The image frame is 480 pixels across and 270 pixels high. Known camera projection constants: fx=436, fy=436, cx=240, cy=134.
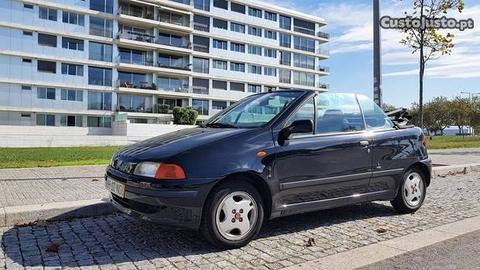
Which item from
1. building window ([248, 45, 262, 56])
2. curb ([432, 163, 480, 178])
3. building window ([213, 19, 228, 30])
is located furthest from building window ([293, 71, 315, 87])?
curb ([432, 163, 480, 178])

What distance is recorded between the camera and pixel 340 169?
5.37 m

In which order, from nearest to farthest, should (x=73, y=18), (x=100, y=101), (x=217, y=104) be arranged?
(x=73, y=18) → (x=100, y=101) → (x=217, y=104)

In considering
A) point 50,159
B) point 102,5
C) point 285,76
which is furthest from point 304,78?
point 50,159

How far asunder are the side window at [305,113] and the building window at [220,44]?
55.8 metres

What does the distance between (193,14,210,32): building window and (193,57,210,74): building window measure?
4.08m

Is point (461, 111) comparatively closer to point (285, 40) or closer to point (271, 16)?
point (285, 40)

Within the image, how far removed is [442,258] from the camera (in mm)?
4410

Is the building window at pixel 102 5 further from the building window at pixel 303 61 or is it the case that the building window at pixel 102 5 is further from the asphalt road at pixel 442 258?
the asphalt road at pixel 442 258

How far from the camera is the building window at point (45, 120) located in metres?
45.4

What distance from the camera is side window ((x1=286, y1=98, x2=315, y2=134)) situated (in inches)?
202

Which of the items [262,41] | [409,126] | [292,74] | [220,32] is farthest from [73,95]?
[409,126]

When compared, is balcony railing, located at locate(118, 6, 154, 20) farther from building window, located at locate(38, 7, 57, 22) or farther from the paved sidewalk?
the paved sidewalk

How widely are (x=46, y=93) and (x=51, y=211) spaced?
43.9 m

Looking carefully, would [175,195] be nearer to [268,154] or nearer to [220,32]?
[268,154]
